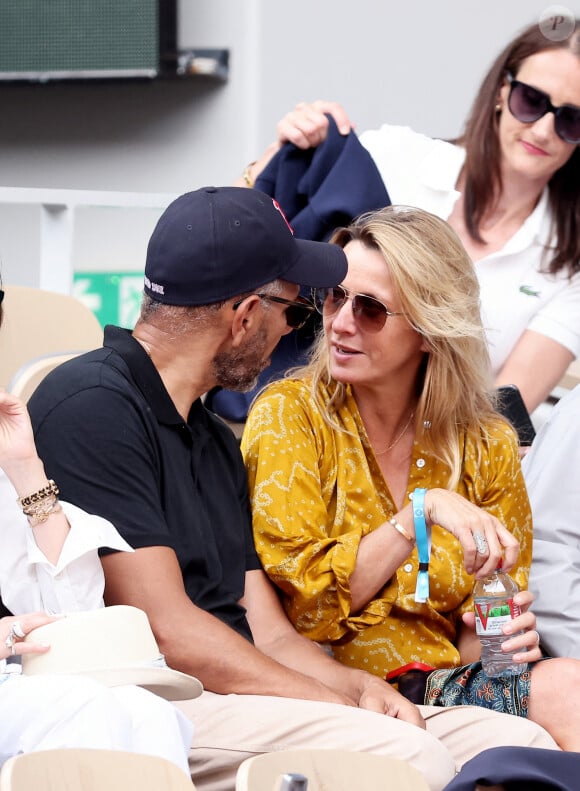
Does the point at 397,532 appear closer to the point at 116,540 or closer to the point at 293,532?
the point at 293,532

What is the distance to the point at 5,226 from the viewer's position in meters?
6.75

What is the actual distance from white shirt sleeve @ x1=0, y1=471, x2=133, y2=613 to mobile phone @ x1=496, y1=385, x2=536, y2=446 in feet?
4.87

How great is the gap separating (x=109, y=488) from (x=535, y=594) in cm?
114

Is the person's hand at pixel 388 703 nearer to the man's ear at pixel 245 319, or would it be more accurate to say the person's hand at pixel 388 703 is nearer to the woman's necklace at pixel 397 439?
the woman's necklace at pixel 397 439

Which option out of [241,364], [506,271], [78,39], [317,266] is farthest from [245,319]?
[78,39]

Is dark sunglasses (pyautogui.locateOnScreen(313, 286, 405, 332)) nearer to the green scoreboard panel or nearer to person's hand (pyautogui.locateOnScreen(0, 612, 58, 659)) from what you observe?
person's hand (pyautogui.locateOnScreen(0, 612, 58, 659))

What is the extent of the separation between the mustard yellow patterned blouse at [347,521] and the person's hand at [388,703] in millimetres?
187

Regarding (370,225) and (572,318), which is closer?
(370,225)

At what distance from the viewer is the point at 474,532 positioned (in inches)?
90.0

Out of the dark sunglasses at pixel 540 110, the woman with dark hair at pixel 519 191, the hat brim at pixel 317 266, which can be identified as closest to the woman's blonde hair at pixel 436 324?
the hat brim at pixel 317 266

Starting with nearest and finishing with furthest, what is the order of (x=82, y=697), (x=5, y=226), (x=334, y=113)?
(x=82, y=697), (x=334, y=113), (x=5, y=226)

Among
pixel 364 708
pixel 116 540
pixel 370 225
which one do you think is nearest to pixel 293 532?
pixel 364 708

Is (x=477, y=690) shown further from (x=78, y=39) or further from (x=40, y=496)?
(x=78, y=39)

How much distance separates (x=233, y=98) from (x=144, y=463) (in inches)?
191
